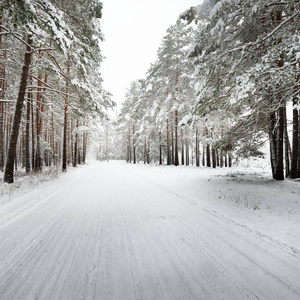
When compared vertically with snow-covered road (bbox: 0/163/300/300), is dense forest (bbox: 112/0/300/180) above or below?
above

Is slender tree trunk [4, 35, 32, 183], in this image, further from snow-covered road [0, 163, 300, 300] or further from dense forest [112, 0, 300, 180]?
dense forest [112, 0, 300, 180]

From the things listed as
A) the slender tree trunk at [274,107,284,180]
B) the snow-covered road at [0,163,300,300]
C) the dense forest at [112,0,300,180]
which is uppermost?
the dense forest at [112,0,300,180]

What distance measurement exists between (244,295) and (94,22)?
11172 millimetres

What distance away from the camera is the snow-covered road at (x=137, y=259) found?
180 centimetres

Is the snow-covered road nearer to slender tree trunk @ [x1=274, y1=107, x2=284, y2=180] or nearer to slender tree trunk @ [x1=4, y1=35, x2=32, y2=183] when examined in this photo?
slender tree trunk @ [x1=4, y1=35, x2=32, y2=183]

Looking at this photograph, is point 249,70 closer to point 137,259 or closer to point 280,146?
point 280,146

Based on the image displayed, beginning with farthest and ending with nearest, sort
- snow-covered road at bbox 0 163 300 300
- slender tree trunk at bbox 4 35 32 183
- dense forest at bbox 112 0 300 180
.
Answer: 1. slender tree trunk at bbox 4 35 32 183
2. dense forest at bbox 112 0 300 180
3. snow-covered road at bbox 0 163 300 300

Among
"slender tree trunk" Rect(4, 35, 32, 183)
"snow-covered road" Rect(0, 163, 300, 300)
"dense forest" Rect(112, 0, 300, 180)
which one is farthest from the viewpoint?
"slender tree trunk" Rect(4, 35, 32, 183)

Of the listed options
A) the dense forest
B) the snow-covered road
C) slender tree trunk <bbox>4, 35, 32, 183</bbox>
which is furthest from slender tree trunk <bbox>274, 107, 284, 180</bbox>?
slender tree trunk <bbox>4, 35, 32, 183</bbox>

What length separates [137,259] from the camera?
7.70 ft

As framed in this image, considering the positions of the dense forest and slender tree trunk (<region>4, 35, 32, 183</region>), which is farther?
slender tree trunk (<region>4, 35, 32, 183</region>)

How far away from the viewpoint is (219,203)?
198 inches

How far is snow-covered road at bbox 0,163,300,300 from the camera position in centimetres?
180

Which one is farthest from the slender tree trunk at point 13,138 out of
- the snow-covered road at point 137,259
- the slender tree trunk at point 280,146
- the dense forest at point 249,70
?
the slender tree trunk at point 280,146
